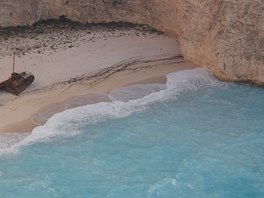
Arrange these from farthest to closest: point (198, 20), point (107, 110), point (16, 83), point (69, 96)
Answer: point (198, 20), point (69, 96), point (16, 83), point (107, 110)

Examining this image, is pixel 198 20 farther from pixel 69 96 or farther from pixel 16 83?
pixel 16 83

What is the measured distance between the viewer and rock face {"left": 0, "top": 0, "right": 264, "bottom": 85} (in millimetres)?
24766

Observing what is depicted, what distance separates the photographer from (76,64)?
27484 mm

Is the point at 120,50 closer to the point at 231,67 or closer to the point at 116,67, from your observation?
the point at 116,67

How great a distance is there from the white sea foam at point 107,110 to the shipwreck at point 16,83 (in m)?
2.87

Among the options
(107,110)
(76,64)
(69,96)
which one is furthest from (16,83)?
(107,110)

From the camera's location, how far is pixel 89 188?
19031 millimetres

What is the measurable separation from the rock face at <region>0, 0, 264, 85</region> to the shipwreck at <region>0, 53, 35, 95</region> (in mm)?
5690

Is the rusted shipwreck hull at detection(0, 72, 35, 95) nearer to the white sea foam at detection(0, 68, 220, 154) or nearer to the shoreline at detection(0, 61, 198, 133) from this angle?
the shoreline at detection(0, 61, 198, 133)

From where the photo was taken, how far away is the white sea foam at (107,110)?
22.0 m

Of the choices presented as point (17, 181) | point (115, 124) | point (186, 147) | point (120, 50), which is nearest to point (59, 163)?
point (17, 181)

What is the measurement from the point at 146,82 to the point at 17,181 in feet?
31.9

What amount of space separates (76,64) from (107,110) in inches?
180

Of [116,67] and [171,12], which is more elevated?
[171,12]
